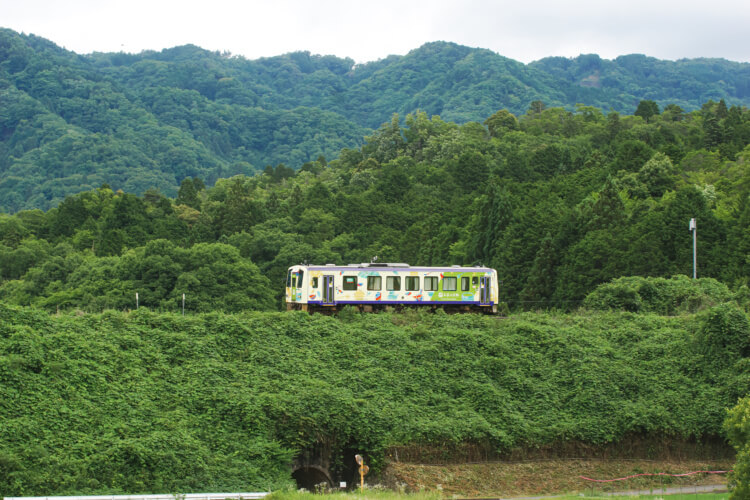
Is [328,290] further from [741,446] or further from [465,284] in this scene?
[741,446]

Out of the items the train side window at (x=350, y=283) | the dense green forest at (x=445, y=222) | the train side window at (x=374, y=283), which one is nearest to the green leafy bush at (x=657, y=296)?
the dense green forest at (x=445, y=222)

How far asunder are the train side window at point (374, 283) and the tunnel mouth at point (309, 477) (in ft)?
40.6

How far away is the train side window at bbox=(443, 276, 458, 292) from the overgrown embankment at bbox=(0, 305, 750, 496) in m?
5.38

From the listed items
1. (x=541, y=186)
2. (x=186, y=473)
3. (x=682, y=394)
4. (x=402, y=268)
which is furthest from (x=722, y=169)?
(x=186, y=473)

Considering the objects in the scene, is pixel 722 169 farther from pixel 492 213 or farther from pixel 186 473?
pixel 186 473

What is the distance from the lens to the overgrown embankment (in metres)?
21.0

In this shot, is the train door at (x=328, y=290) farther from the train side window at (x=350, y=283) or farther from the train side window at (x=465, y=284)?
the train side window at (x=465, y=284)

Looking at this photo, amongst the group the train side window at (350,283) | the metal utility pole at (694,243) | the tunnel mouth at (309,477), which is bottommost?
the tunnel mouth at (309,477)

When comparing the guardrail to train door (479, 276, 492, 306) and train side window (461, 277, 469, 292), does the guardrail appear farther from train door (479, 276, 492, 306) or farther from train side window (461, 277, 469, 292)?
train door (479, 276, 492, 306)

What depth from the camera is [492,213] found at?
60.3 meters

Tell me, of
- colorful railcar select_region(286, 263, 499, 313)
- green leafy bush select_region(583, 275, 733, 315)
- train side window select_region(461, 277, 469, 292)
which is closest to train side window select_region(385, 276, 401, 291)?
colorful railcar select_region(286, 263, 499, 313)

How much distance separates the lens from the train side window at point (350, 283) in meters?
35.8

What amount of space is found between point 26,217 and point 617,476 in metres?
86.4

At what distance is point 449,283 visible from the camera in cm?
3631
